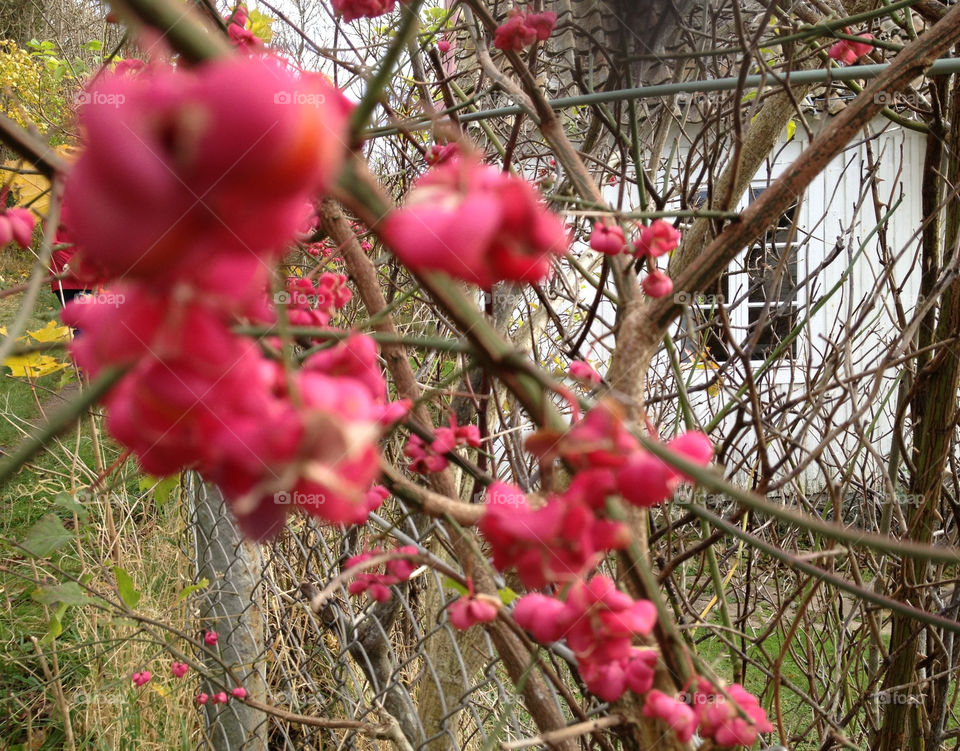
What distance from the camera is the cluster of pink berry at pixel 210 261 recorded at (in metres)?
0.20

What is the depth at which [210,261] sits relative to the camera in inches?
8.5

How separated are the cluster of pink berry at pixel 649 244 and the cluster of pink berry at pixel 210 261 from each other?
0.57 m

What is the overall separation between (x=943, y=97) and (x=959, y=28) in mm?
844

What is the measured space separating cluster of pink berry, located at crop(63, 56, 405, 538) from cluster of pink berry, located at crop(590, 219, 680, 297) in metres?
0.57

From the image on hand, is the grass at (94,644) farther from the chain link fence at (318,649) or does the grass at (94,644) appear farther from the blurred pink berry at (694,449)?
the blurred pink berry at (694,449)

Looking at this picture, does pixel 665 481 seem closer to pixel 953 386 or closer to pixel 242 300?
pixel 242 300

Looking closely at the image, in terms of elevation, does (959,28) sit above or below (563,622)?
above

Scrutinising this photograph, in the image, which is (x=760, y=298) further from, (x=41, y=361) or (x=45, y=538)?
(x=45, y=538)

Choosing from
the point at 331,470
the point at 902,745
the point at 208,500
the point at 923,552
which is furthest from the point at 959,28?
the point at 208,500

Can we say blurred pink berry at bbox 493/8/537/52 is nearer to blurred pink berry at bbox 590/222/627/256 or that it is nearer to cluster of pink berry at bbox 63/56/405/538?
blurred pink berry at bbox 590/222/627/256

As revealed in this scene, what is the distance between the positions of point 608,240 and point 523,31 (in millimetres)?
591

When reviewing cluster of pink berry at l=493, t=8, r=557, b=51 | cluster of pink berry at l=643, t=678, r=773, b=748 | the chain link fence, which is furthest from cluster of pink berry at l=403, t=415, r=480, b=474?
the chain link fence

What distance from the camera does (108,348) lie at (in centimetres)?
23

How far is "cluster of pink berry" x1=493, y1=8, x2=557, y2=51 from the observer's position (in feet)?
3.94
